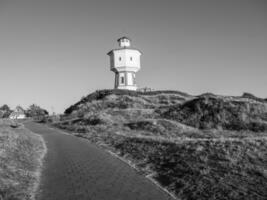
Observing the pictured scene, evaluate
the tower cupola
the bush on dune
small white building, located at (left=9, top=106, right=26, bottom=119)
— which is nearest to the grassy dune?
the bush on dune

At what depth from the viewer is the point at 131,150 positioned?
1477cm

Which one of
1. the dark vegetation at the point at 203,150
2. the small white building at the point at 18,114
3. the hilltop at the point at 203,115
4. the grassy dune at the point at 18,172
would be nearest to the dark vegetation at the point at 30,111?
the small white building at the point at 18,114

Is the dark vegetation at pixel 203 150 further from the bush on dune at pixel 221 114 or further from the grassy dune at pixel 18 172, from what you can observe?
the grassy dune at pixel 18 172

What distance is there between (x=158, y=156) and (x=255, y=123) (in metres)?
15.6

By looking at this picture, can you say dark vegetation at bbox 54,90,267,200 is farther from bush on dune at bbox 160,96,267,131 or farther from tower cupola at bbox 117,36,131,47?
tower cupola at bbox 117,36,131,47

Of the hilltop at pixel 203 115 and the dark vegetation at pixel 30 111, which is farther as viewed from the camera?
the dark vegetation at pixel 30 111

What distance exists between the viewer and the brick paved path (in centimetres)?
773

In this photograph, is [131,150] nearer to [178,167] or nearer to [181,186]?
[178,167]

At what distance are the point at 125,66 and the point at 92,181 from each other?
46.6 metres

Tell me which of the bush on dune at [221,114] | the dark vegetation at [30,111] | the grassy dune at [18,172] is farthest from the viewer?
the dark vegetation at [30,111]

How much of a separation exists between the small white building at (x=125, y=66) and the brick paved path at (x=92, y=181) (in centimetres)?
4227

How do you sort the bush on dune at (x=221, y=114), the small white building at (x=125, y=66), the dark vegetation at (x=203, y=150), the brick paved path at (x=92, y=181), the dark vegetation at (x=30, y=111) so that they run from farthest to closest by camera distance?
1. the dark vegetation at (x=30, y=111)
2. the small white building at (x=125, y=66)
3. the bush on dune at (x=221, y=114)
4. the dark vegetation at (x=203, y=150)
5. the brick paved path at (x=92, y=181)

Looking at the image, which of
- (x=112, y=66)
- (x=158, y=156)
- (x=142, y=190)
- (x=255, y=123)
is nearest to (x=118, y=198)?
(x=142, y=190)

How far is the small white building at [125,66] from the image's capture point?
5509 cm
